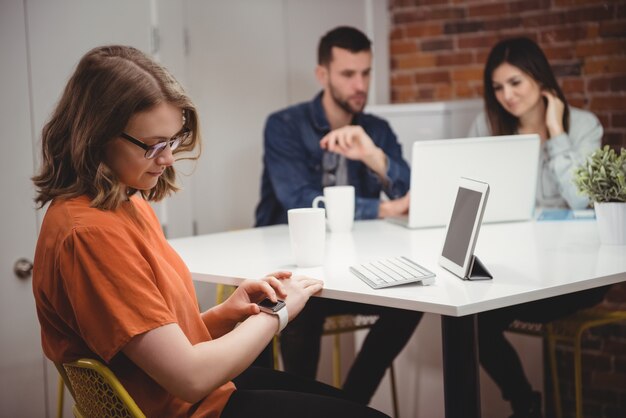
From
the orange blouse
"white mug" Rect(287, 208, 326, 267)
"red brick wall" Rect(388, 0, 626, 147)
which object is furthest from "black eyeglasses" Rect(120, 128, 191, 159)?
"red brick wall" Rect(388, 0, 626, 147)

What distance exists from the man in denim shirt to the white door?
0.93 metres

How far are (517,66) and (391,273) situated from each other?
1.82 meters

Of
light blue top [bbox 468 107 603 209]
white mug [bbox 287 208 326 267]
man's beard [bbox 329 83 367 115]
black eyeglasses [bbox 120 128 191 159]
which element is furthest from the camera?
man's beard [bbox 329 83 367 115]

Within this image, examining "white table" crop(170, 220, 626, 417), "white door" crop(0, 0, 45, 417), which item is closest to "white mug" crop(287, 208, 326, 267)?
"white table" crop(170, 220, 626, 417)

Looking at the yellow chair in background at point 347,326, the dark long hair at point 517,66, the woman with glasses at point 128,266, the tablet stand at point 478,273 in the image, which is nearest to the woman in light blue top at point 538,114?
the dark long hair at point 517,66

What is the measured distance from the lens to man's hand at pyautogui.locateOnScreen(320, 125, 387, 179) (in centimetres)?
264

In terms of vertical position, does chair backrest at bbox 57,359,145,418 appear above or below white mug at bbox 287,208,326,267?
below

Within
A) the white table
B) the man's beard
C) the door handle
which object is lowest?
the door handle

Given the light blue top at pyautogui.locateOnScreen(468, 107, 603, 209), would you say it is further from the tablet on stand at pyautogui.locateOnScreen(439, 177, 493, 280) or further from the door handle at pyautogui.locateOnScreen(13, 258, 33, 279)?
the door handle at pyautogui.locateOnScreen(13, 258, 33, 279)

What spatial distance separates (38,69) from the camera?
102 inches

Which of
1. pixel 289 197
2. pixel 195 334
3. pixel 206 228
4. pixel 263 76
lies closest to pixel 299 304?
pixel 195 334

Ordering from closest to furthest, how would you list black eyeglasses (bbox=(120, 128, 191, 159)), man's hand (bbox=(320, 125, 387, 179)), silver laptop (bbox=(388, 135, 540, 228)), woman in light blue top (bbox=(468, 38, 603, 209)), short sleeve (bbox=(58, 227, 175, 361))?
short sleeve (bbox=(58, 227, 175, 361)) → black eyeglasses (bbox=(120, 128, 191, 159)) → silver laptop (bbox=(388, 135, 540, 228)) → man's hand (bbox=(320, 125, 387, 179)) → woman in light blue top (bbox=(468, 38, 603, 209))

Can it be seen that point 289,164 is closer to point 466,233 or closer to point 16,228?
point 16,228

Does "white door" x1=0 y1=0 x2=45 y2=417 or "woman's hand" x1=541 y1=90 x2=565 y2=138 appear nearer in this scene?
"white door" x1=0 y1=0 x2=45 y2=417
